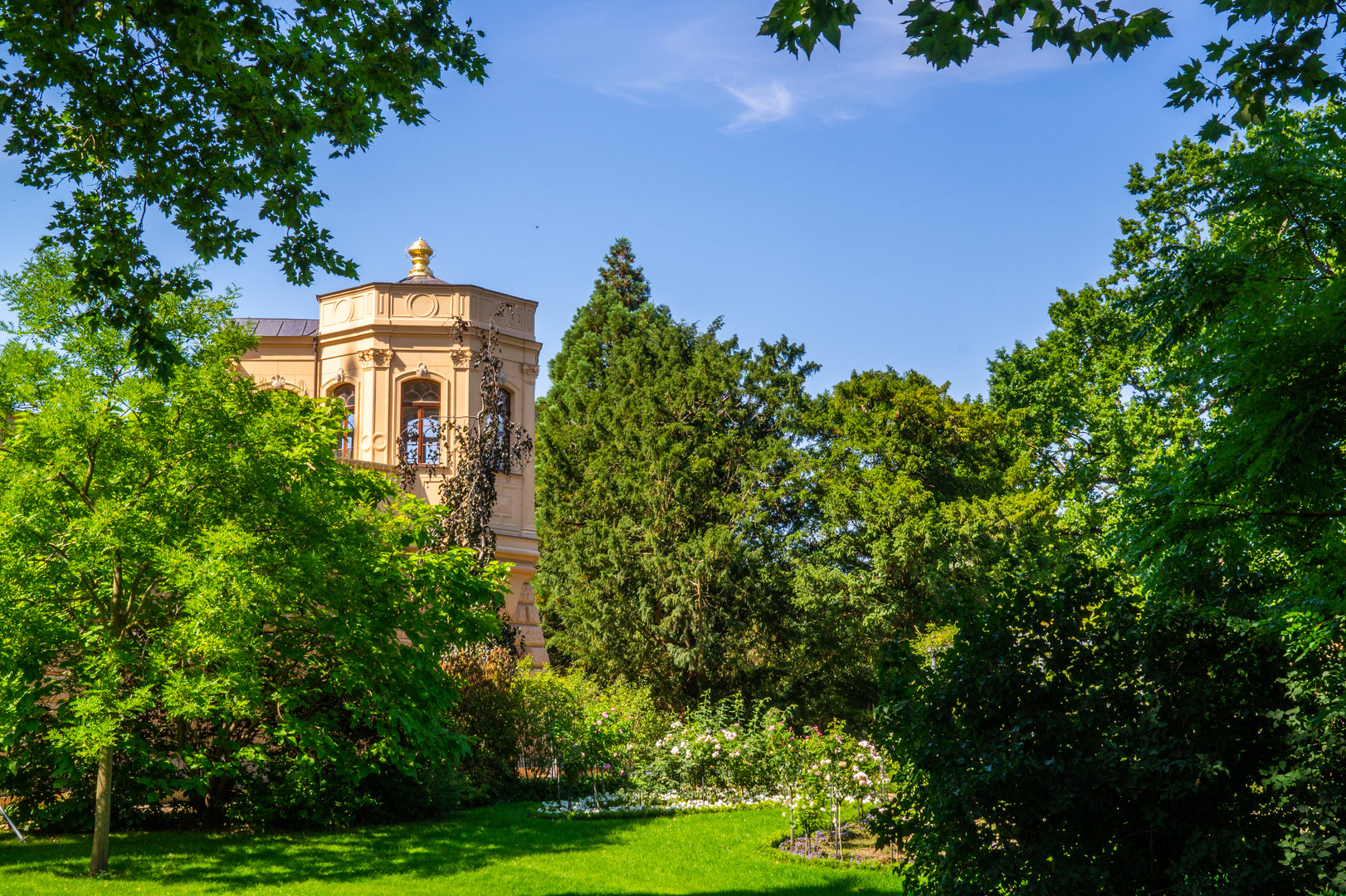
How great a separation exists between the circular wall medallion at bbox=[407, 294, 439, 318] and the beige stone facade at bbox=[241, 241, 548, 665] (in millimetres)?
18

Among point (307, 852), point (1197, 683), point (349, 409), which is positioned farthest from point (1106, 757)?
point (349, 409)

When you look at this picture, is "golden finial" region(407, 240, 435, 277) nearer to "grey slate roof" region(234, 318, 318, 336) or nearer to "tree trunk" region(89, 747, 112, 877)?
"grey slate roof" region(234, 318, 318, 336)

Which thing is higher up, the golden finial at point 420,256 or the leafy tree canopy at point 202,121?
the golden finial at point 420,256

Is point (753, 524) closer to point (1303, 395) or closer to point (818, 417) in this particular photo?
point (818, 417)

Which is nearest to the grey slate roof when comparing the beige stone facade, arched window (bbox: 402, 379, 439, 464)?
the beige stone facade

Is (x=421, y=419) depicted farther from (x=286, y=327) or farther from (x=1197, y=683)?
(x=1197, y=683)

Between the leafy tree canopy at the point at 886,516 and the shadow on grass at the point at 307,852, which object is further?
the leafy tree canopy at the point at 886,516

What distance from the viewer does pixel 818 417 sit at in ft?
92.2

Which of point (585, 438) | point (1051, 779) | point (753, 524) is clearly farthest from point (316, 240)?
point (585, 438)

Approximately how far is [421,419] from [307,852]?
476 inches

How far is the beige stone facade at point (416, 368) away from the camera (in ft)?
73.8

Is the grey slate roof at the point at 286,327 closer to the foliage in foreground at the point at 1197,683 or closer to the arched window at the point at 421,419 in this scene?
the arched window at the point at 421,419

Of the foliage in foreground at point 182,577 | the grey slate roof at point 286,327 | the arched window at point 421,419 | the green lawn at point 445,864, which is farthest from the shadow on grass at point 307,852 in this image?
the grey slate roof at point 286,327

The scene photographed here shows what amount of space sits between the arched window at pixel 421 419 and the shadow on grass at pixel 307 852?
32.2 feet
